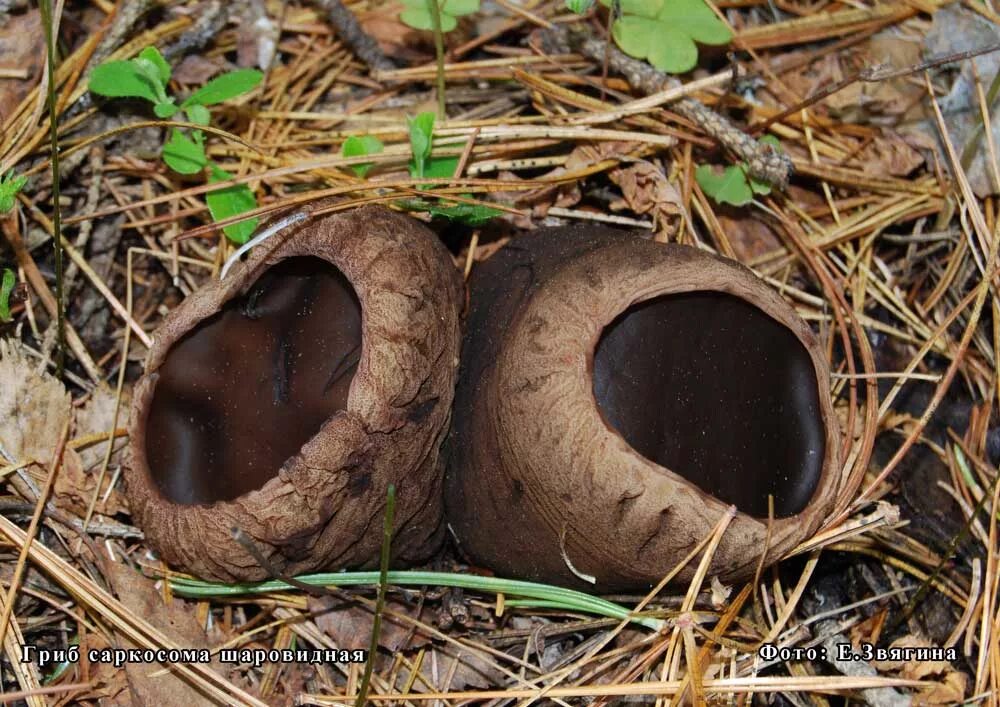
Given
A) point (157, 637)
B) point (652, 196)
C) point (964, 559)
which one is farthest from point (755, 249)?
point (157, 637)

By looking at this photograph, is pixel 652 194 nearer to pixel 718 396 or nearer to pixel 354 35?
pixel 718 396

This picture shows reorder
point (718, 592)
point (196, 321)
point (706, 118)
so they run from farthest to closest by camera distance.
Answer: point (706, 118) → point (196, 321) → point (718, 592)

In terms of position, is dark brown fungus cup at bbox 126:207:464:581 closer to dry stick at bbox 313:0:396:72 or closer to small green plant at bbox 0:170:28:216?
small green plant at bbox 0:170:28:216

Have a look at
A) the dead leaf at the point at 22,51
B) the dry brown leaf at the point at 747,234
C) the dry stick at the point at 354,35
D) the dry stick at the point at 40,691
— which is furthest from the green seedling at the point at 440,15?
the dry stick at the point at 40,691

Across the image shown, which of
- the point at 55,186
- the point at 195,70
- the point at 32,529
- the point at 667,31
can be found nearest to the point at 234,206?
the point at 55,186

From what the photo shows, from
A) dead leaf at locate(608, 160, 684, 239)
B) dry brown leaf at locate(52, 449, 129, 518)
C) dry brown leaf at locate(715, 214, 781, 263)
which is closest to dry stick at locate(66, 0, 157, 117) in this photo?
dry brown leaf at locate(52, 449, 129, 518)

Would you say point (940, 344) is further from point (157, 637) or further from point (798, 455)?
point (157, 637)
